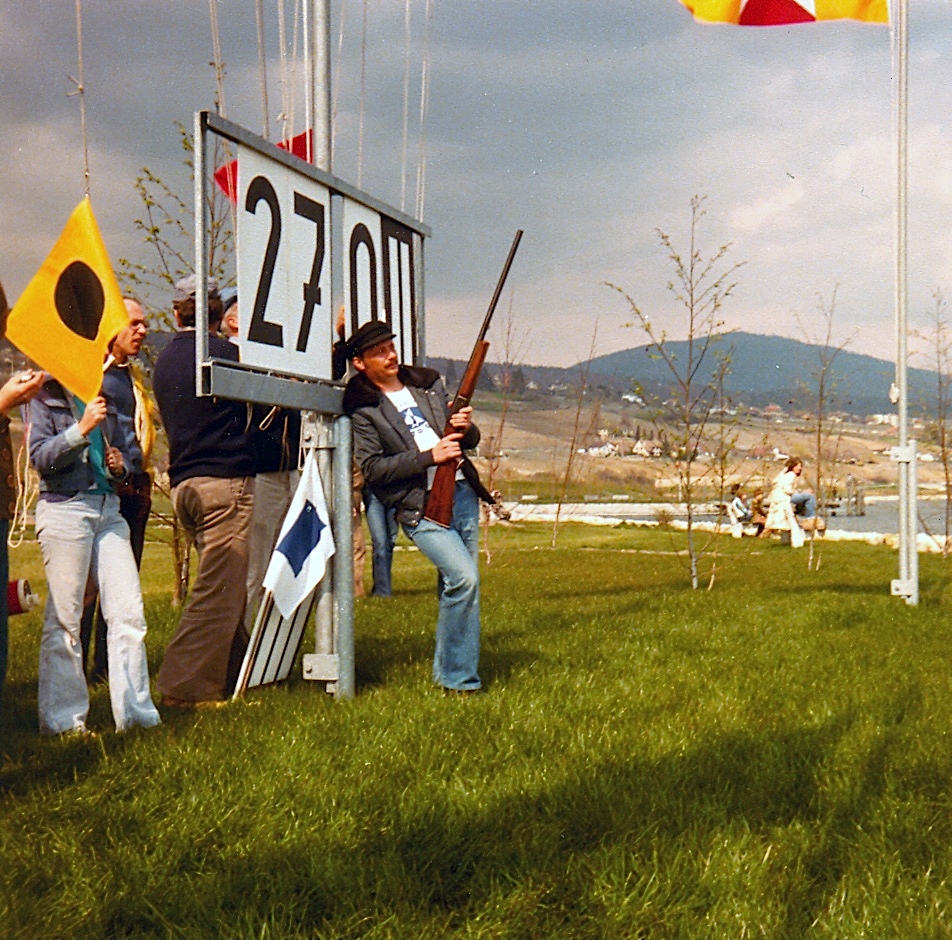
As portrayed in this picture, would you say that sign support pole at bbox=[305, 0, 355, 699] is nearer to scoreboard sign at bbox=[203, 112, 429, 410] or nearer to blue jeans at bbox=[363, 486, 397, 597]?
scoreboard sign at bbox=[203, 112, 429, 410]

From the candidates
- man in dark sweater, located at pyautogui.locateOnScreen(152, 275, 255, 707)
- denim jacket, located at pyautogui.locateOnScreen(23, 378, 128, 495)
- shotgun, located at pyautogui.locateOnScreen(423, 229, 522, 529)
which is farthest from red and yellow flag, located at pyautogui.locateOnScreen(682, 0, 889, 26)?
denim jacket, located at pyautogui.locateOnScreen(23, 378, 128, 495)

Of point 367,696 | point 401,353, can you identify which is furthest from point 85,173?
point 367,696

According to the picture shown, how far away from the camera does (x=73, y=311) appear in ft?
16.1

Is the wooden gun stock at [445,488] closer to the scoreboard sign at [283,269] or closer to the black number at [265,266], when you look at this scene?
→ the scoreboard sign at [283,269]

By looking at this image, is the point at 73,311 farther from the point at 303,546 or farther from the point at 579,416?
the point at 579,416

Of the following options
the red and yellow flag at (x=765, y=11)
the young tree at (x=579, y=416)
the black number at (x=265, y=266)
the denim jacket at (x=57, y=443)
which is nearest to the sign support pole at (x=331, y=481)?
the black number at (x=265, y=266)

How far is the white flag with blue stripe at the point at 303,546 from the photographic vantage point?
5734 mm

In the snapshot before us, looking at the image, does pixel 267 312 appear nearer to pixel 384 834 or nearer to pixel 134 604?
pixel 134 604

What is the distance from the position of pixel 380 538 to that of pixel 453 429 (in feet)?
20.4

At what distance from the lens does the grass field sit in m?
3.31

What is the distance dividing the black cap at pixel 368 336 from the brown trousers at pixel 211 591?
0.92 meters

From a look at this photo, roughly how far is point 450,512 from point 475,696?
0.96 m

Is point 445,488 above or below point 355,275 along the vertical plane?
below

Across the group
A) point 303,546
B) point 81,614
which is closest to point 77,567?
point 81,614
